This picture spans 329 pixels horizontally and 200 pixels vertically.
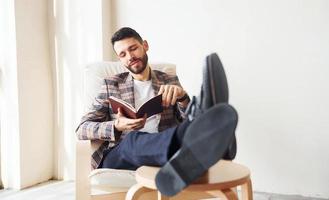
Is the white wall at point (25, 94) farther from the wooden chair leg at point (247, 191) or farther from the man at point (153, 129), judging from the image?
the wooden chair leg at point (247, 191)

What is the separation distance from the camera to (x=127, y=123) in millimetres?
1660

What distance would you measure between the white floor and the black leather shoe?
1.34m

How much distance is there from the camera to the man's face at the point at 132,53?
1.79m

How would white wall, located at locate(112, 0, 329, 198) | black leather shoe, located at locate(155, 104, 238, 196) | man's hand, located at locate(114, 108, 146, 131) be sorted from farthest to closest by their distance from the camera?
white wall, located at locate(112, 0, 329, 198), man's hand, located at locate(114, 108, 146, 131), black leather shoe, located at locate(155, 104, 238, 196)

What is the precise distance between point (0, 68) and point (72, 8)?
2.04ft

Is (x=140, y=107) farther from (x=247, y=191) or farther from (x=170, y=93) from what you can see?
(x=247, y=191)

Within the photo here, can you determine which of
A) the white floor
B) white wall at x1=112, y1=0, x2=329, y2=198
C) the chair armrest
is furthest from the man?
the white floor

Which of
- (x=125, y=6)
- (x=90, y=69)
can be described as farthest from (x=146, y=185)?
(x=125, y=6)

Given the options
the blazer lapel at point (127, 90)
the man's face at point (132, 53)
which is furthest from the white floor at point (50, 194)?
the man's face at point (132, 53)

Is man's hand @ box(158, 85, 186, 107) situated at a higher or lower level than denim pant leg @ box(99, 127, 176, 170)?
higher

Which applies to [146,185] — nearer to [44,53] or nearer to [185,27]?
[185,27]

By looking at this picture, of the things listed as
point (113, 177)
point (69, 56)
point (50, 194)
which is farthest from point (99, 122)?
point (69, 56)

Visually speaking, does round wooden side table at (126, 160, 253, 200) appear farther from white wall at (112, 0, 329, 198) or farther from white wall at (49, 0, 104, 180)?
white wall at (49, 0, 104, 180)

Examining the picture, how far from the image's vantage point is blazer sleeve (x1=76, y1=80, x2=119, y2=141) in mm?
1689
